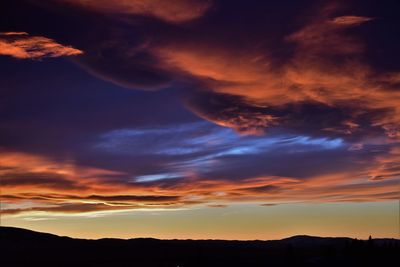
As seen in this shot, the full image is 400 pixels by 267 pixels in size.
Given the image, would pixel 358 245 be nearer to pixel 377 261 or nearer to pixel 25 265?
pixel 377 261

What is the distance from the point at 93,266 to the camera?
503ft

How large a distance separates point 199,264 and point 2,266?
301ft

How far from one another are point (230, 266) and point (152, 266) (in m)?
43.9

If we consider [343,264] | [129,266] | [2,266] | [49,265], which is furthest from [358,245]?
[2,266]

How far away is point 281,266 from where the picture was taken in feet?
313

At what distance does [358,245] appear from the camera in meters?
105

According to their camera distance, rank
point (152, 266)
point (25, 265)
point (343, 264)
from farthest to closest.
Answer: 1. point (25, 265)
2. point (152, 266)
3. point (343, 264)

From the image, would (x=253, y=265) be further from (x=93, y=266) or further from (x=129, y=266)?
(x=93, y=266)

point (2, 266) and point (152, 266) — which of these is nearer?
point (152, 266)

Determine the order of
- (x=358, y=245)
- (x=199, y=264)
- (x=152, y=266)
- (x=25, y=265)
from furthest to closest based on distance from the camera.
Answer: (x=25, y=265)
(x=152, y=266)
(x=358, y=245)
(x=199, y=264)

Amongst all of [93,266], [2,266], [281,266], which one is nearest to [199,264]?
[281,266]

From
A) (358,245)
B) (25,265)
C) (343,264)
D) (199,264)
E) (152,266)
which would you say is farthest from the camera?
(25,265)

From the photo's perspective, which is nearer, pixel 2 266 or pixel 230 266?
pixel 230 266

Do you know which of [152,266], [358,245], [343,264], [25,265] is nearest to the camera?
[343,264]
